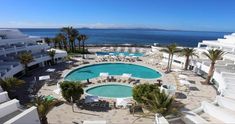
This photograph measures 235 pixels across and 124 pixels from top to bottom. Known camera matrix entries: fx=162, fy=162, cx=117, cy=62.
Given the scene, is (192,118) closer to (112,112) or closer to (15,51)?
(112,112)

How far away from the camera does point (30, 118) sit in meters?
12.4

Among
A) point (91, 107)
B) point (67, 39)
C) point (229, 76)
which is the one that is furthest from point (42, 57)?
point (229, 76)

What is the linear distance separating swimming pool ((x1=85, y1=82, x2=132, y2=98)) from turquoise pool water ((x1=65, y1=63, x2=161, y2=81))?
603cm

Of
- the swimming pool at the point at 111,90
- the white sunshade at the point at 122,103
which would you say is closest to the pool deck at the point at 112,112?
the white sunshade at the point at 122,103

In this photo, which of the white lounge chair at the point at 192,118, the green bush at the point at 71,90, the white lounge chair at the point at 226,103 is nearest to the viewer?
the white lounge chair at the point at 192,118

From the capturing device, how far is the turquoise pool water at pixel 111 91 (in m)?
24.3

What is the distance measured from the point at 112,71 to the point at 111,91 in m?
11.0

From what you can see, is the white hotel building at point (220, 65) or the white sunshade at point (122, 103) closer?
the white sunshade at point (122, 103)

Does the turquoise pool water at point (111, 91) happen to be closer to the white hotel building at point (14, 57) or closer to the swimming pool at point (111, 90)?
the swimming pool at point (111, 90)

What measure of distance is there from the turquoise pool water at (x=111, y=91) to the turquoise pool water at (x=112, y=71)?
6.10 metres

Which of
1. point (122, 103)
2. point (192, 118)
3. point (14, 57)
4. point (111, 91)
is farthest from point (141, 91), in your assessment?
point (14, 57)

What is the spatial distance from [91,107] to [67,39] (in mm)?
38913

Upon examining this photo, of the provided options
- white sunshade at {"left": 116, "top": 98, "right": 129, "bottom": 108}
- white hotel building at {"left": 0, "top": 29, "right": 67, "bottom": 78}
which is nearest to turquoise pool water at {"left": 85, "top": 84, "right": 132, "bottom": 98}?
white sunshade at {"left": 116, "top": 98, "right": 129, "bottom": 108}

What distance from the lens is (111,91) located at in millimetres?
25531
